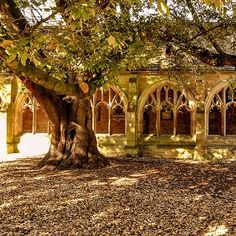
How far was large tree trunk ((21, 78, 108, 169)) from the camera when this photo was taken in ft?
32.1

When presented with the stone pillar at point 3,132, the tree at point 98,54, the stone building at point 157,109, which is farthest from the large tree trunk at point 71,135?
the stone pillar at point 3,132

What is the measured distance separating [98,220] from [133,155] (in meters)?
8.71

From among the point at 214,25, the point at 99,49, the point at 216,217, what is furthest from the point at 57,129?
the point at 216,217

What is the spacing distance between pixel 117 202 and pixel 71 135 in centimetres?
430

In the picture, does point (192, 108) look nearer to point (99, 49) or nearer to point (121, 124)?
point (121, 124)

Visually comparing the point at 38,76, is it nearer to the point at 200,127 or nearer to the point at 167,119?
the point at 200,127

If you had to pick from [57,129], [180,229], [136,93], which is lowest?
[180,229]

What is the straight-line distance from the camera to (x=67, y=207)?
5.94 metres

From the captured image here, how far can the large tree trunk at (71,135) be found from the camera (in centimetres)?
978

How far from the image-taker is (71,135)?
10.2 metres

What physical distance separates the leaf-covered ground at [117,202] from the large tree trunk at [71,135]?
1.93 ft

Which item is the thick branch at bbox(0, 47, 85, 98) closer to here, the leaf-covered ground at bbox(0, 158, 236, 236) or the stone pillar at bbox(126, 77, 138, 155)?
the leaf-covered ground at bbox(0, 158, 236, 236)

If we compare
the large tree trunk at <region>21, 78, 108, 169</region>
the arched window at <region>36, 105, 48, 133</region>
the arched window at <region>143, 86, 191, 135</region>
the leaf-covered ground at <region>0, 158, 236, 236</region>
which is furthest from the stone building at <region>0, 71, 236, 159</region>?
the leaf-covered ground at <region>0, 158, 236, 236</region>

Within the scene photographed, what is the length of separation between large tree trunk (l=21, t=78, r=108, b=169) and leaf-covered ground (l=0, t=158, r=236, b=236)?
0.59 metres
